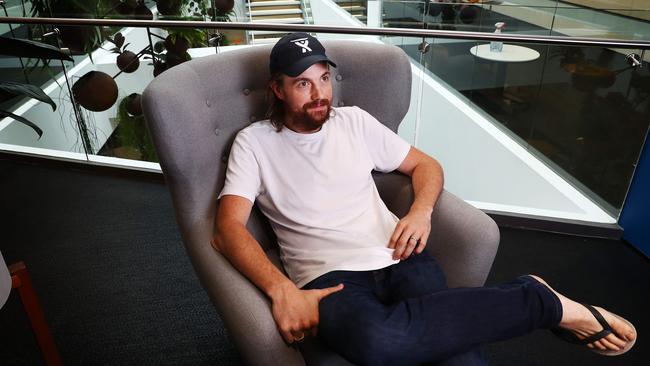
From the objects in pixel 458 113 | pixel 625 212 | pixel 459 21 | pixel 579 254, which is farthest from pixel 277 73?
pixel 459 21

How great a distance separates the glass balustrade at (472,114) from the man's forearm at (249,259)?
1.26 metres

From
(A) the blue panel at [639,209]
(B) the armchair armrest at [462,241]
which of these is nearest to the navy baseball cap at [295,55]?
(B) the armchair armrest at [462,241]

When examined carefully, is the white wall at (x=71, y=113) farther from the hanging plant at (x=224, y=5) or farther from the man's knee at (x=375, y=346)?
the man's knee at (x=375, y=346)

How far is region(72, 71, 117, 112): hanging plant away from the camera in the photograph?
10.1ft

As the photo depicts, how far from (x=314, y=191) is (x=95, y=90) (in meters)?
2.21

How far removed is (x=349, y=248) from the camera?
4.72 ft

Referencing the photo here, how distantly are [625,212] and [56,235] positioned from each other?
2907 mm

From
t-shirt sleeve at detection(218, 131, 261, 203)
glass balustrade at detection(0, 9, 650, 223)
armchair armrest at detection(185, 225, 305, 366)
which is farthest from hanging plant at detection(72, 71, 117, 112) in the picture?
armchair armrest at detection(185, 225, 305, 366)

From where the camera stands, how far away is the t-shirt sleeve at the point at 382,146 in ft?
5.35

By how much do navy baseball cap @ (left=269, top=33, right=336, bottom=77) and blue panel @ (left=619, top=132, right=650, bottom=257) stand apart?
171 centimetres

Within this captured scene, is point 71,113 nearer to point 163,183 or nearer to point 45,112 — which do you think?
point 45,112

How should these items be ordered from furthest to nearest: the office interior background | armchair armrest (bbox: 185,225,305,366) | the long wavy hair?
the office interior background, the long wavy hair, armchair armrest (bbox: 185,225,305,366)

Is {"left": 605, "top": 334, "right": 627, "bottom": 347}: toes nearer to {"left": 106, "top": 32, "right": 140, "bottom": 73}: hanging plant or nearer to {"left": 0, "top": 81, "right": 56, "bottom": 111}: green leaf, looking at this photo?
{"left": 0, "top": 81, "right": 56, "bottom": 111}: green leaf

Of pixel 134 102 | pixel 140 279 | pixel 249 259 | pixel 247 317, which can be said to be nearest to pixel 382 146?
pixel 249 259
